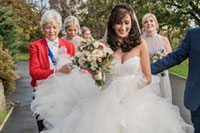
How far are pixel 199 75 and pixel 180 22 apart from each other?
16161mm

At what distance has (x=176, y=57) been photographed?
12.3 feet

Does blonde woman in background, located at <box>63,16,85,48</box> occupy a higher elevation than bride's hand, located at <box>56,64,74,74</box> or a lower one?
higher

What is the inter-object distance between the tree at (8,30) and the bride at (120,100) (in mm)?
13021

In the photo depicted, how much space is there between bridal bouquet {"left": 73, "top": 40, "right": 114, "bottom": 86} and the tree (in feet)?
44.7

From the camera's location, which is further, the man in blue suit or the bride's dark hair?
the bride's dark hair

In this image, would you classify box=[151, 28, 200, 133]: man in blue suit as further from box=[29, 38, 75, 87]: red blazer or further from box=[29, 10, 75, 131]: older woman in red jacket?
box=[29, 38, 75, 87]: red blazer

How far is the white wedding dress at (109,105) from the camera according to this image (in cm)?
345

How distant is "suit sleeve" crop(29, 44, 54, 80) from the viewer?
420 centimetres

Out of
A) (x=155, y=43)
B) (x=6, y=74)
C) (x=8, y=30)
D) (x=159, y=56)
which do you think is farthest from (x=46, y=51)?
(x=8, y=30)

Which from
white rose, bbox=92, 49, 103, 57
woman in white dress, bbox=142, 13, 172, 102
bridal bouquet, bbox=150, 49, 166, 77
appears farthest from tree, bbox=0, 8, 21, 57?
white rose, bbox=92, 49, 103, 57

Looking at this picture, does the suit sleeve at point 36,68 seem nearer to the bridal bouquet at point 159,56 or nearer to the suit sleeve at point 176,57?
the suit sleeve at point 176,57

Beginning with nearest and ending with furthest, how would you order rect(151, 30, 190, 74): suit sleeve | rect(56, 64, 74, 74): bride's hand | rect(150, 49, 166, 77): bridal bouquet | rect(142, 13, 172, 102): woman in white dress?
1. rect(151, 30, 190, 74): suit sleeve
2. rect(56, 64, 74, 74): bride's hand
3. rect(150, 49, 166, 77): bridal bouquet
4. rect(142, 13, 172, 102): woman in white dress

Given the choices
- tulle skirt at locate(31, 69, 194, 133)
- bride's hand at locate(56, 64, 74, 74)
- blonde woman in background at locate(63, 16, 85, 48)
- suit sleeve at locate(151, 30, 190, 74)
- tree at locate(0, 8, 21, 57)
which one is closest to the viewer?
tulle skirt at locate(31, 69, 194, 133)

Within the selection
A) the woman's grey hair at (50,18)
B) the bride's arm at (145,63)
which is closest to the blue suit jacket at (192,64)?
the bride's arm at (145,63)
